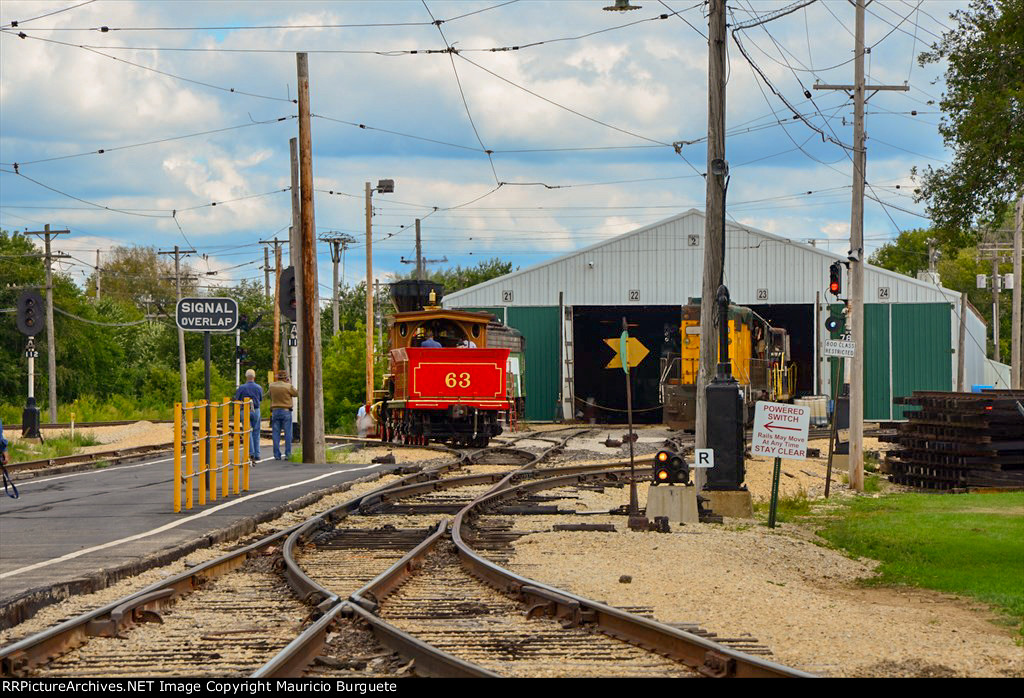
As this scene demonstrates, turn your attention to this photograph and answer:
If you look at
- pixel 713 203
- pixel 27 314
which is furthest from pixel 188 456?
pixel 27 314

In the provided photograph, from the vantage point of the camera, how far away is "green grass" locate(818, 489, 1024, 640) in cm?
1316

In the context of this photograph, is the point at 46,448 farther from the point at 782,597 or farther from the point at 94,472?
the point at 782,597

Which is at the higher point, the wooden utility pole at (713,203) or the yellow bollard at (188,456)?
the wooden utility pole at (713,203)

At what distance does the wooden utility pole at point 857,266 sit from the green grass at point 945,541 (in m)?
1.45

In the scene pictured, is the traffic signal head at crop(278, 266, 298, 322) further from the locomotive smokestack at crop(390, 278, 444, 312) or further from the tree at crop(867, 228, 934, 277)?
the tree at crop(867, 228, 934, 277)

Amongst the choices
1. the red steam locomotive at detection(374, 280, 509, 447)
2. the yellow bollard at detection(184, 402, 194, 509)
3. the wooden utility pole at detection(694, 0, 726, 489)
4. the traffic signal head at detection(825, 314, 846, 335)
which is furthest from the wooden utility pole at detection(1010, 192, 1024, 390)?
the yellow bollard at detection(184, 402, 194, 509)

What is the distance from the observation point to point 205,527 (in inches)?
611

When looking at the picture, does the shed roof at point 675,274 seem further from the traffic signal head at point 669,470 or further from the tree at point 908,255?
the tree at point 908,255

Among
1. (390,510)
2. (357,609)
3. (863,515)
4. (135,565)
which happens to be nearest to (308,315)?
(390,510)

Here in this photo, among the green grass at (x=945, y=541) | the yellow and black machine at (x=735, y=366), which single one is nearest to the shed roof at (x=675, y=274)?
the yellow and black machine at (x=735, y=366)

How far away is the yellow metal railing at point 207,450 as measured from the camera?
17.2m

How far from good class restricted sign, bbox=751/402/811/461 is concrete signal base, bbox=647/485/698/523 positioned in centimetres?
101

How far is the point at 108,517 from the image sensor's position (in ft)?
55.2
